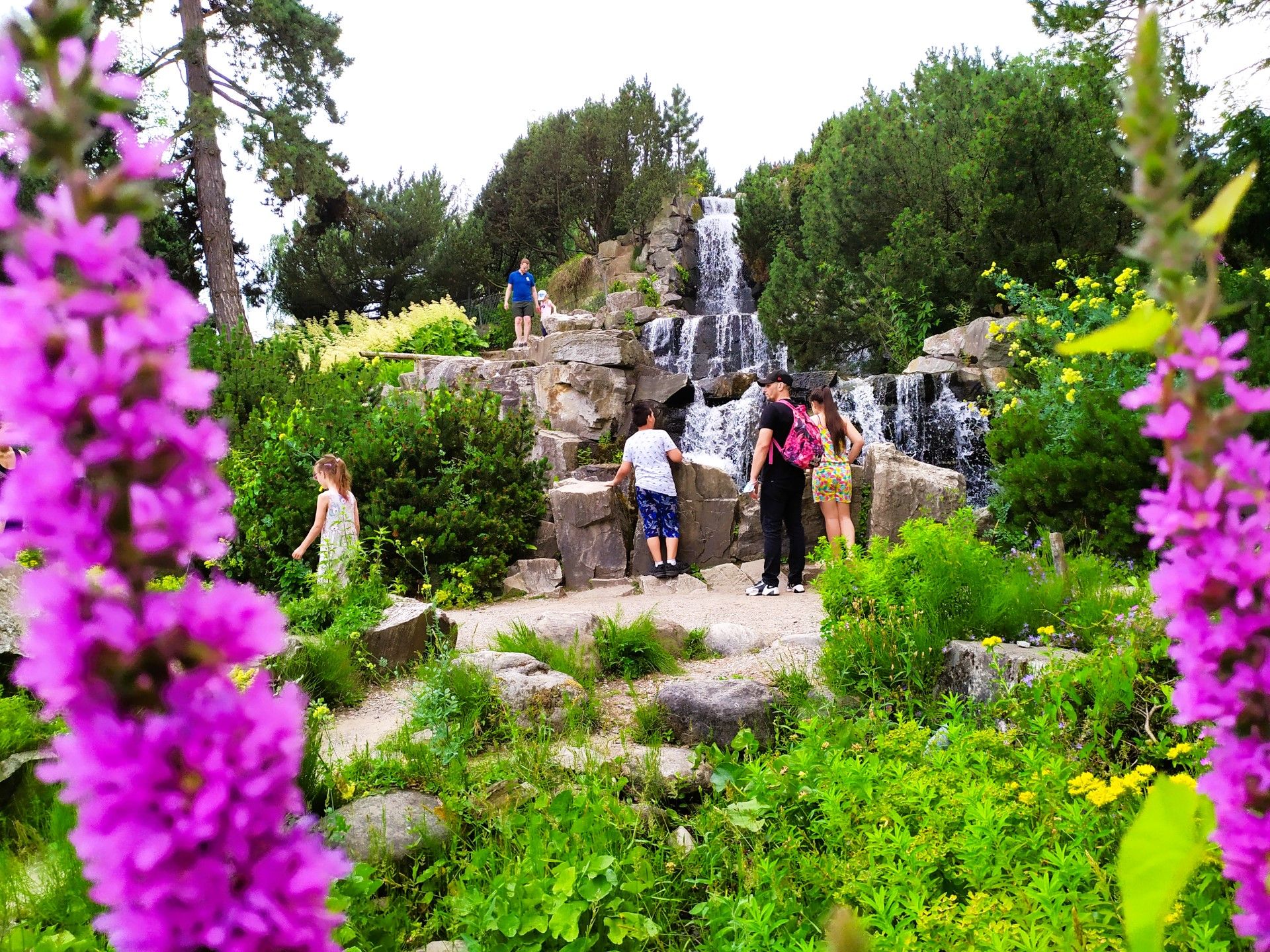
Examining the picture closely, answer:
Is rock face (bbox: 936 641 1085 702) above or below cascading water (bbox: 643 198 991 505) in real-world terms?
below

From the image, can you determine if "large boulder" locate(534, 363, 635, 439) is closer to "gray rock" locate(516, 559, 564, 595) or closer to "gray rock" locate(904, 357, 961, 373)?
"gray rock" locate(516, 559, 564, 595)

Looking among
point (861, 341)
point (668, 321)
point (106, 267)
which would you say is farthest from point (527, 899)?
point (668, 321)

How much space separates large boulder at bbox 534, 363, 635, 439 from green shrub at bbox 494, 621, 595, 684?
766cm

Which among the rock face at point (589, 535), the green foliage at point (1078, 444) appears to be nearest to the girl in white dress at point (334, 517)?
the rock face at point (589, 535)

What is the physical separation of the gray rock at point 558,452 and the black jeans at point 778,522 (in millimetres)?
3793

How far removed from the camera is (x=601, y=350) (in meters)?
13.4

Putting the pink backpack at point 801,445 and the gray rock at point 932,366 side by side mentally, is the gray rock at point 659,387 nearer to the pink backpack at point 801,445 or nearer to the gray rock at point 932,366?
the gray rock at point 932,366

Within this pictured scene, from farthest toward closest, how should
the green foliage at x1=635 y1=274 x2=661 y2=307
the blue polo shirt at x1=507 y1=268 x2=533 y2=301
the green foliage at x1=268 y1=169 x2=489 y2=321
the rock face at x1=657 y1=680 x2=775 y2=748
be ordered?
the green foliage at x1=268 y1=169 x2=489 y2=321 → the green foliage at x1=635 y1=274 x2=661 y2=307 → the blue polo shirt at x1=507 y1=268 x2=533 y2=301 → the rock face at x1=657 y1=680 x2=775 y2=748

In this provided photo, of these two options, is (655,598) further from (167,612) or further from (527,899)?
(167,612)

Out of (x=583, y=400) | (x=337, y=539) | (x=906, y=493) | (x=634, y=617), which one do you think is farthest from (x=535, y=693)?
(x=583, y=400)

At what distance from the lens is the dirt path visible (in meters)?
4.62

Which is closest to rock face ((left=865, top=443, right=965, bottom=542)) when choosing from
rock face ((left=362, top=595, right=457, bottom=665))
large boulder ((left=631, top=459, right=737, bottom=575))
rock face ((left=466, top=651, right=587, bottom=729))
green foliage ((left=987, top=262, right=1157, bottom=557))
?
green foliage ((left=987, top=262, right=1157, bottom=557))

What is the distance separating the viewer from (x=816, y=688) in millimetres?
4637

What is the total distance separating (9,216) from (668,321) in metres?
18.3
